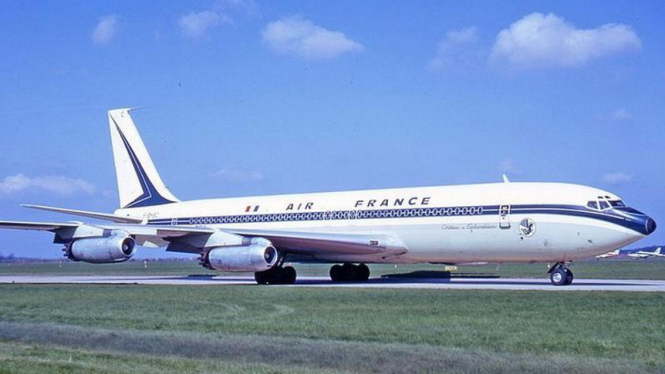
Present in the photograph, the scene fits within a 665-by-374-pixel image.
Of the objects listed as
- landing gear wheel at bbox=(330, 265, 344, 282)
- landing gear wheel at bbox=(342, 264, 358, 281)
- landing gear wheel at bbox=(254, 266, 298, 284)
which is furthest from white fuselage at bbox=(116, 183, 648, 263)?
landing gear wheel at bbox=(342, 264, 358, 281)

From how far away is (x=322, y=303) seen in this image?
23.0 m

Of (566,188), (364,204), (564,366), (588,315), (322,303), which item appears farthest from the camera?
(364,204)

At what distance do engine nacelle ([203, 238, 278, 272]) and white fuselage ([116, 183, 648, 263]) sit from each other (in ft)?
11.6

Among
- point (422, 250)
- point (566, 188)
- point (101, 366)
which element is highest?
point (566, 188)

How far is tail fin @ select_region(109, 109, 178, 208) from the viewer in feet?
152

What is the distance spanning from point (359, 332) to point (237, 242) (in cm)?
1892

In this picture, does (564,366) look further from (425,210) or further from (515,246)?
(425,210)

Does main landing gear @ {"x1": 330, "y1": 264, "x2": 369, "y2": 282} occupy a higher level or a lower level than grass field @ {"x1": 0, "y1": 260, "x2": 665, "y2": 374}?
higher

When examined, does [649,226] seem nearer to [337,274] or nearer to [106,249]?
[337,274]

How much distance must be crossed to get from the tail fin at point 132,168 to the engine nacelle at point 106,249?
10.4 m

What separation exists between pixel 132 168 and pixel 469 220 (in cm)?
2126

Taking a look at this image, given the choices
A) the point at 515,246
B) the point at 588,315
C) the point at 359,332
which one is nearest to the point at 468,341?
the point at 359,332

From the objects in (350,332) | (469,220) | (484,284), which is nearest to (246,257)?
(469,220)

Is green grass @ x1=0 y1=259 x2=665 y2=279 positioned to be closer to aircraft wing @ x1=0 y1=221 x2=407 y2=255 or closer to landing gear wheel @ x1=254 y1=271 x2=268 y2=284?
aircraft wing @ x1=0 y1=221 x2=407 y2=255
